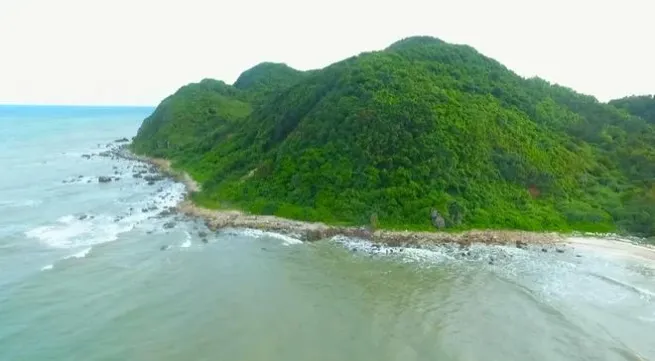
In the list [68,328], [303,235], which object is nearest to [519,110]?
[303,235]

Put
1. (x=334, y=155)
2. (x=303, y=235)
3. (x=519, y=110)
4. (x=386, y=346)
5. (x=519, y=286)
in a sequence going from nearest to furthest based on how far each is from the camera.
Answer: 1. (x=386, y=346)
2. (x=519, y=286)
3. (x=303, y=235)
4. (x=334, y=155)
5. (x=519, y=110)

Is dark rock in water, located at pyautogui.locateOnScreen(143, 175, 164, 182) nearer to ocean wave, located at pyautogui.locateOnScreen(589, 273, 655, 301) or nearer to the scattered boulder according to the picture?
the scattered boulder

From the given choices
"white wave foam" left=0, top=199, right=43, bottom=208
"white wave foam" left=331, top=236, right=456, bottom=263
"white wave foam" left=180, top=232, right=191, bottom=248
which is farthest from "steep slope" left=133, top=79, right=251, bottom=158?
"white wave foam" left=331, top=236, right=456, bottom=263

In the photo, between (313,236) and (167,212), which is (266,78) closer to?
(167,212)

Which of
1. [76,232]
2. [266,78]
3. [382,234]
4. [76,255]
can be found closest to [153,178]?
[76,232]

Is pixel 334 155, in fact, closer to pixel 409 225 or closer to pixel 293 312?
pixel 409 225
